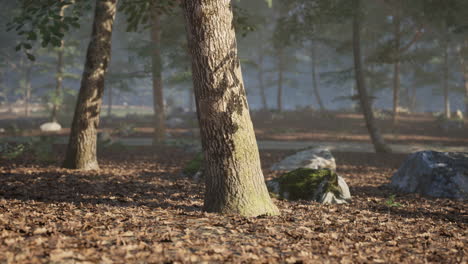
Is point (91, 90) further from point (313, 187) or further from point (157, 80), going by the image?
point (157, 80)

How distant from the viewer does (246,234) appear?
4273mm

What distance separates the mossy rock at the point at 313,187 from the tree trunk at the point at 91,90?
4.96 metres

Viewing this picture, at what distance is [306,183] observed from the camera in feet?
23.8

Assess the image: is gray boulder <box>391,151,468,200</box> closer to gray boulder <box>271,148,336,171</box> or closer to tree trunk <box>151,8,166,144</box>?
gray boulder <box>271,148,336,171</box>

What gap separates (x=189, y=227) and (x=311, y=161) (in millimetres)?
7294

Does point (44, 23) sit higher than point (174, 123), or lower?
higher

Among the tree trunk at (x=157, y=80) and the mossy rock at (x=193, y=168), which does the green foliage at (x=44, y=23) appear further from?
the tree trunk at (x=157, y=80)

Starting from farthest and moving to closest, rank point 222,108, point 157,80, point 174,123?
point 174,123 < point 157,80 < point 222,108

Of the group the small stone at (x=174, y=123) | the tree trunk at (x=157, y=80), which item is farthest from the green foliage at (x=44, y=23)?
the small stone at (x=174, y=123)

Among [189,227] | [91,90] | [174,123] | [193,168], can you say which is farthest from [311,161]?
[174,123]

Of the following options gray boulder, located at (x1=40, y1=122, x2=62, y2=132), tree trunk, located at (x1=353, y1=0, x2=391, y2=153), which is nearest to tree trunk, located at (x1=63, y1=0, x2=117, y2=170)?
tree trunk, located at (x1=353, y1=0, x2=391, y2=153)

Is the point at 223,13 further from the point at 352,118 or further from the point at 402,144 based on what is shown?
the point at 352,118

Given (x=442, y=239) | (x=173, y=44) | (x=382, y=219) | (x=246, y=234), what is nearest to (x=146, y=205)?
(x=246, y=234)

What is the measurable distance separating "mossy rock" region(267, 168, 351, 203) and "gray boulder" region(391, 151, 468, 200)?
229cm
